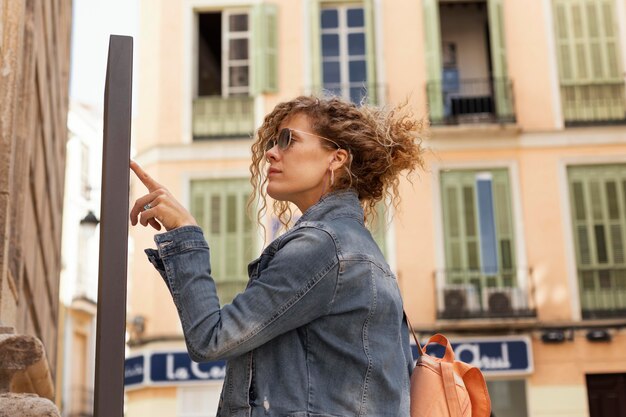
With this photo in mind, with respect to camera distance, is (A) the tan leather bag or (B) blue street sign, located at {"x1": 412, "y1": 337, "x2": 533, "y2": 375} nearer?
(A) the tan leather bag

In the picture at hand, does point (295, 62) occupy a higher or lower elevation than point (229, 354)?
higher

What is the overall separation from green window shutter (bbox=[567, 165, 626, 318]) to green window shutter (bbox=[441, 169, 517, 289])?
1.26m

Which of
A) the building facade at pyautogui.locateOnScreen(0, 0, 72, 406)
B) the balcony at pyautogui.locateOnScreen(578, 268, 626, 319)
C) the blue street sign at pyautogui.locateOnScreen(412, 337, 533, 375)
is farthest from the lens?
the balcony at pyautogui.locateOnScreen(578, 268, 626, 319)

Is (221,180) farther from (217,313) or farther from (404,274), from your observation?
(217,313)

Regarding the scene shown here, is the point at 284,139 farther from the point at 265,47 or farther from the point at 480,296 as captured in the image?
the point at 265,47

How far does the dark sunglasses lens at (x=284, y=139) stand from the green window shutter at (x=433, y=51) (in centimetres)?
1894

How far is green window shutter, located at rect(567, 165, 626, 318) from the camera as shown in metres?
19.9

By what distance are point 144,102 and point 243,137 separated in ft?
7.29

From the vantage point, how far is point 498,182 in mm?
20641

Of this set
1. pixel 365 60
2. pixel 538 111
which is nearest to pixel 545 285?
pixel 538 111

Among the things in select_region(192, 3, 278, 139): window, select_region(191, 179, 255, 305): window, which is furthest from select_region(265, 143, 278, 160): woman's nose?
select_region(192, 3, 278, 139): window

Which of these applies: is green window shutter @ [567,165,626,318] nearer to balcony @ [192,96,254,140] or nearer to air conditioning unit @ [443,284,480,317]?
air conditioning unit @ [443,284,480,317]

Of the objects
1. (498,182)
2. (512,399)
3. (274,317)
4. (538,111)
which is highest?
(538,111)

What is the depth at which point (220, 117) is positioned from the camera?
21672mm
